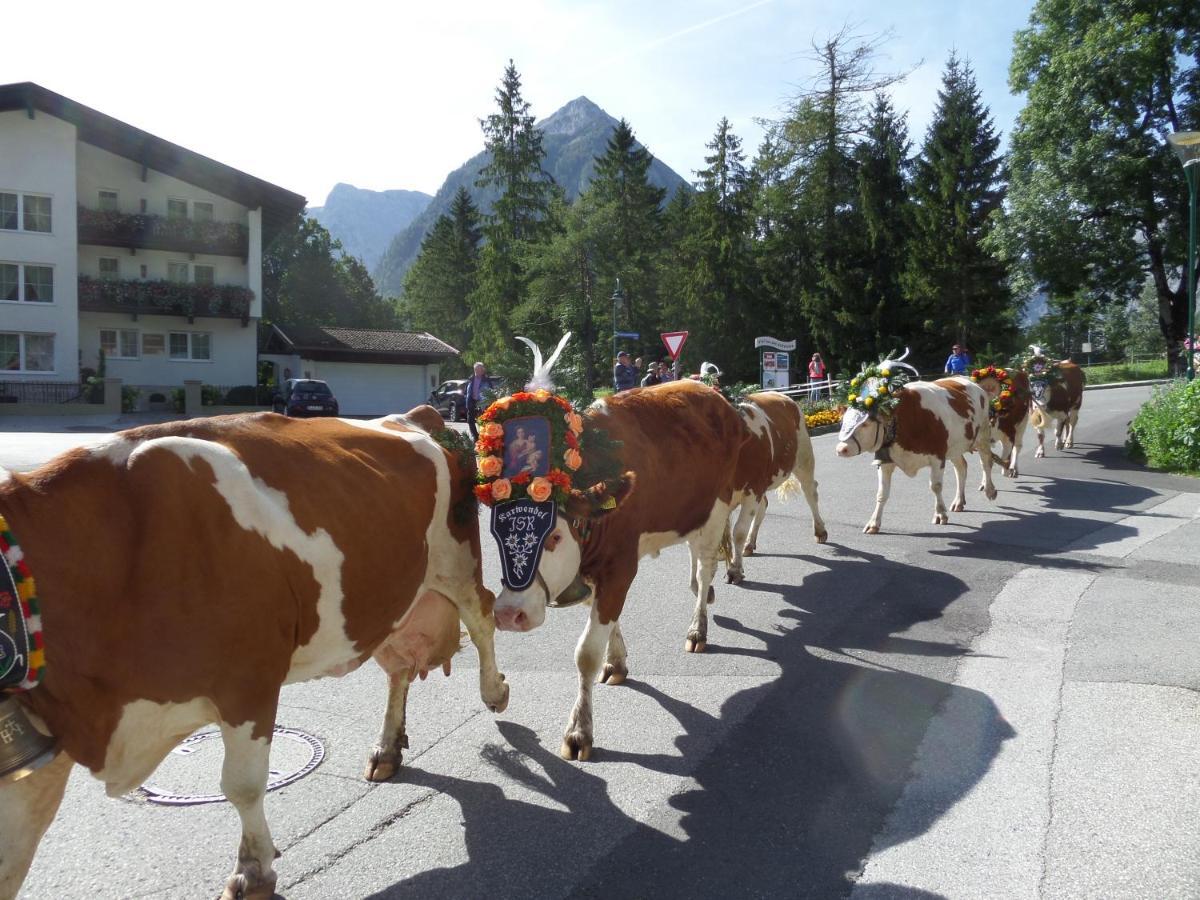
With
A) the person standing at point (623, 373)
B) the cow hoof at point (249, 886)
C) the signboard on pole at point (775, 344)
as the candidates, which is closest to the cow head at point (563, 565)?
the cow hoof at point (249, 886)

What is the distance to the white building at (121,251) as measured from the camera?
33.0 metres

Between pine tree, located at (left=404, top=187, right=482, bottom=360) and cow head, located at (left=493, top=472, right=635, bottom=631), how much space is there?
64.1 m

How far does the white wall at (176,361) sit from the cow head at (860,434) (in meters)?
32.4

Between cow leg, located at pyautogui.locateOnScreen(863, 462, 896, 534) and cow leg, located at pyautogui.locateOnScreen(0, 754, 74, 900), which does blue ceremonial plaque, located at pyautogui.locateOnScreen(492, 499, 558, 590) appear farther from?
cow leg, located at pyautogui.locateOnScreen(863, 462, 896, 534)

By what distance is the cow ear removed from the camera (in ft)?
14.5

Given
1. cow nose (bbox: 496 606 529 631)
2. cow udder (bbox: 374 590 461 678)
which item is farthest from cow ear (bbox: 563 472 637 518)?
cow udder (bbox: 374 590 461 678)

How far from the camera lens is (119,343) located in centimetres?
3619

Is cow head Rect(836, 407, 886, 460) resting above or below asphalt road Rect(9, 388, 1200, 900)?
above

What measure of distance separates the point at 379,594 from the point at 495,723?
1.62 m

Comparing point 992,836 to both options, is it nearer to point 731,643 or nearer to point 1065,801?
point 1065,801

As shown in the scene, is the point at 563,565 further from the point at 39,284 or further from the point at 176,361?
the point at 176,361

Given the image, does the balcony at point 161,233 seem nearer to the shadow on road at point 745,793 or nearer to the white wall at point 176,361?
the white wall at point 176,361

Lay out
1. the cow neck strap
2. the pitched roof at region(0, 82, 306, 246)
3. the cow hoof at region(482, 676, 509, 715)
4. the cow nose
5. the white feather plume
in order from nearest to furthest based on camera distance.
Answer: the cow neck strap < the cow nose < the cow hoof at region(482, 676, 509, 715) < the white feather plume < the pitched roof at region(0, 82, 306, 246)

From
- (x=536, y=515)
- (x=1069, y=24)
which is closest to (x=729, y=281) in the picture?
(x=1069, y=24)
